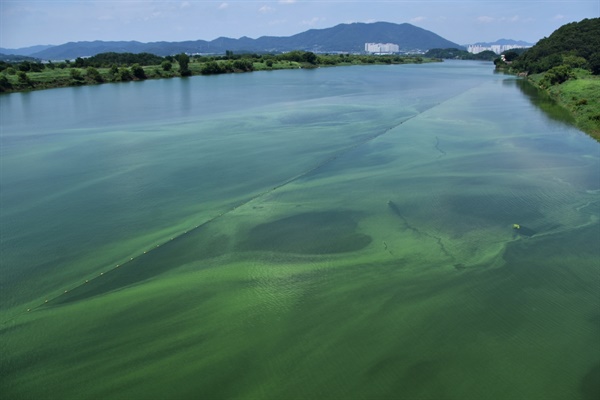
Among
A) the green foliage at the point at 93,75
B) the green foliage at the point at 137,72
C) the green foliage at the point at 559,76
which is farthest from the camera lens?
the green foliage at the point at 137,72

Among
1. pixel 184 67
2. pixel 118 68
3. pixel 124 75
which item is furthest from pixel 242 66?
pixel 124 75

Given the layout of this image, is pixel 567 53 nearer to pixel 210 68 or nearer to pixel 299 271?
pixel 210 68

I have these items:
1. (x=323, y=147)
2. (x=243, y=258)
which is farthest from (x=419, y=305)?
(x=323, y=147)

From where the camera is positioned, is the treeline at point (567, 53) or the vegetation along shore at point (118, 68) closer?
the vegetation along shore at point (118, 68)

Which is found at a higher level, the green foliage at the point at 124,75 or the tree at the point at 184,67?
the tree at the point at 184,67

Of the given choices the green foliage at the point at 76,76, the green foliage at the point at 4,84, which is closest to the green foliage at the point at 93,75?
the green foliage at the point at 76,76

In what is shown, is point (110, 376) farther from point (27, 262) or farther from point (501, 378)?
point (501, 378)

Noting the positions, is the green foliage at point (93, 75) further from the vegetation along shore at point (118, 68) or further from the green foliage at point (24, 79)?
the green foliage at point (24, 79)
